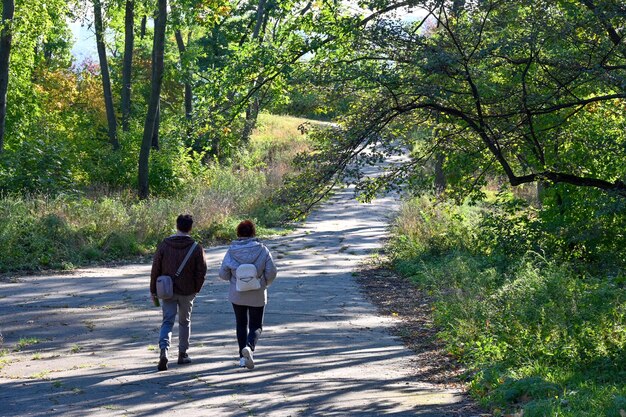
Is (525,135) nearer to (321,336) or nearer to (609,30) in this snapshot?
(609,30)

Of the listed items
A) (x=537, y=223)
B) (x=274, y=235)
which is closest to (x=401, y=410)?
(x=537, y=223)

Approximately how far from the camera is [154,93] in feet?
91.9

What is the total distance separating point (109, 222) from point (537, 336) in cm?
1366

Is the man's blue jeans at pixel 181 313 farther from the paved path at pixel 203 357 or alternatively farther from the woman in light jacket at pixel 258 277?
the woman in light jacket at pixel 258 277

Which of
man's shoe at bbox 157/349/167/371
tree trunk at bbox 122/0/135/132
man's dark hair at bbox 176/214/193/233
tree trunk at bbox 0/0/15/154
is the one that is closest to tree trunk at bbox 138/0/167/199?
tree trunk at bbox 122/0/135/132

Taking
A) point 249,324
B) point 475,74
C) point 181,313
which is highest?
point 475,74

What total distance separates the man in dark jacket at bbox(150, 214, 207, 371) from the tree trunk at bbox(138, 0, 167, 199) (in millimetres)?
18030

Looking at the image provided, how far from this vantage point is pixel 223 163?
39.3 metres

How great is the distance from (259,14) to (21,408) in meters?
27.8

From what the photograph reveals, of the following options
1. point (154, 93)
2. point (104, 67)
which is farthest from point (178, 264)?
point (104, 67)

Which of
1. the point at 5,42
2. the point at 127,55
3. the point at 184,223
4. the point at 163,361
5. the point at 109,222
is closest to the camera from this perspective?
the point at 163,361

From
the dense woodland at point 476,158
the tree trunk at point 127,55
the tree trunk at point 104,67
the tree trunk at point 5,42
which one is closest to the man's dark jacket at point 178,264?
the dense woodland at point 476,158

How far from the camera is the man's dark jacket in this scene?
33.2 feet

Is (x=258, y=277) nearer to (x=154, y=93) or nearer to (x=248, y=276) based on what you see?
(x=248, y=276)
